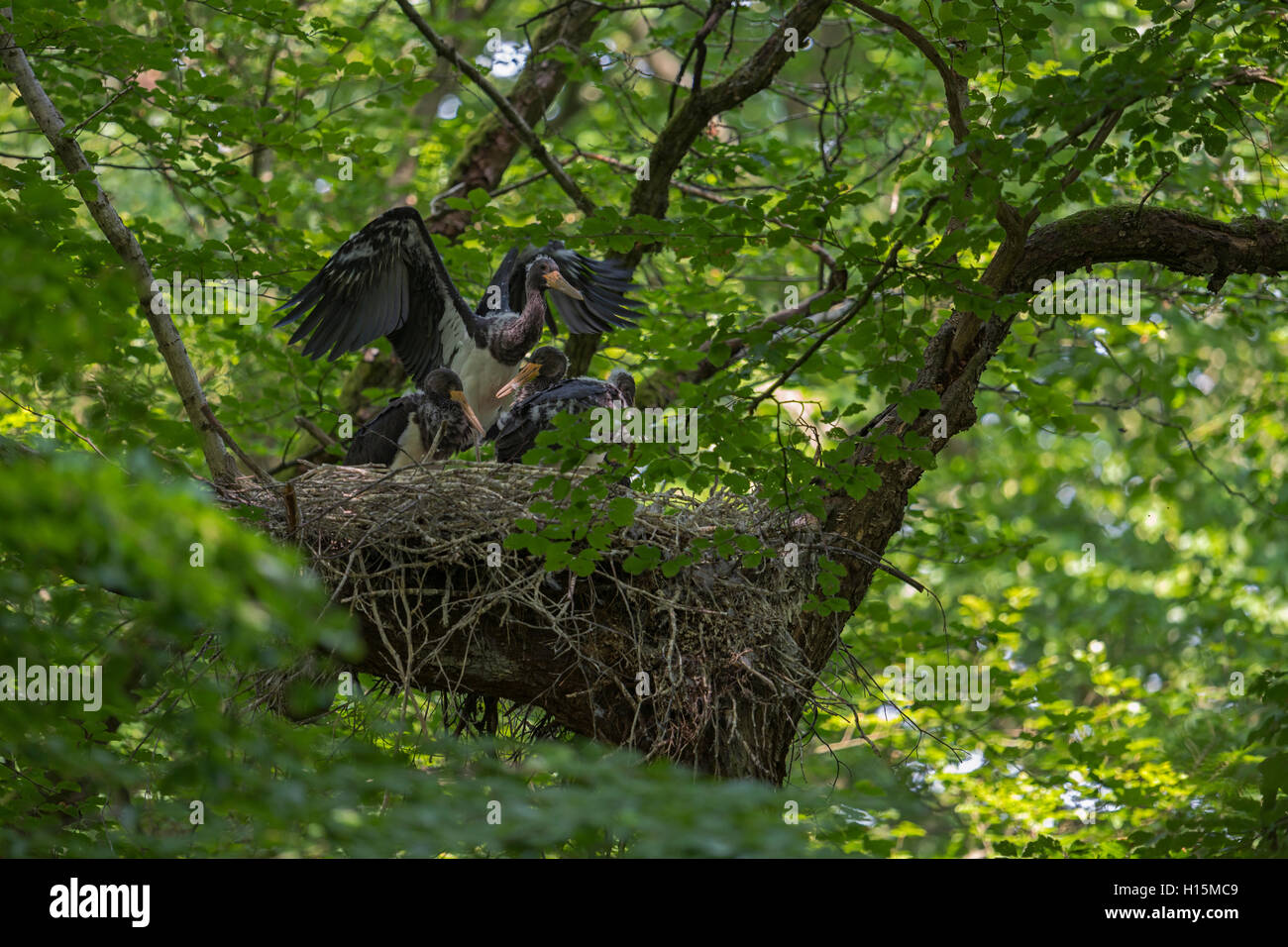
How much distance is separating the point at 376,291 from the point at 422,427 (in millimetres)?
832

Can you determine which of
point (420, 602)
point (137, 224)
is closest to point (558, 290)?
point (137, 224)

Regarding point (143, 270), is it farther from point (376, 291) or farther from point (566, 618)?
point (566, 618)

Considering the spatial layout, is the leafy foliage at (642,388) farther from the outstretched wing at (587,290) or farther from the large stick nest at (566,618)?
the large stick nest at (566,618)

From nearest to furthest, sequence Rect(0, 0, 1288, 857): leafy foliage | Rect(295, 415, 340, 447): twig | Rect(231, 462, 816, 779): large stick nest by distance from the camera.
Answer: Rect(0, 0, 1288, 857): leafy foliage
Rect(231, 462, 816, 779): large stick nest
Rect(295, 415, 340, 447): twig

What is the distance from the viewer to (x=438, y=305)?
6801 mm

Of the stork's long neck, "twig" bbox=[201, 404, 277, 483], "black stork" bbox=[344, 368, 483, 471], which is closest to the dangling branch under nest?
"twig" bbox=[201, 404, 277, 483]


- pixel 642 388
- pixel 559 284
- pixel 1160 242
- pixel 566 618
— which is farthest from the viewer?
pixel 642 388

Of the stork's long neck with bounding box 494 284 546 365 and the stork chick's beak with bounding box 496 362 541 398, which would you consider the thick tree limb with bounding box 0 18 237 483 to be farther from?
the stork's long neck with bounding box 494 284 546 365

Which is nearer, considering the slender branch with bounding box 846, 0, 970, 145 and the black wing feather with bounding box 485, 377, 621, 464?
the slender branch with bounding box 846, 0, 970, 145

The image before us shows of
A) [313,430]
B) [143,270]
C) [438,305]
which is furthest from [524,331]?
[143,270]

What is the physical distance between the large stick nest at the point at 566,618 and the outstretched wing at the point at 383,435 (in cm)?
129

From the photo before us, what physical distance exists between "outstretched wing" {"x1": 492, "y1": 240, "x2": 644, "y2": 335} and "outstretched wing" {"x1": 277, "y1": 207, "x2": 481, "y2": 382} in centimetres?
60

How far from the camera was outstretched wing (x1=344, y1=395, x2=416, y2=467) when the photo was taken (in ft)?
20.5
